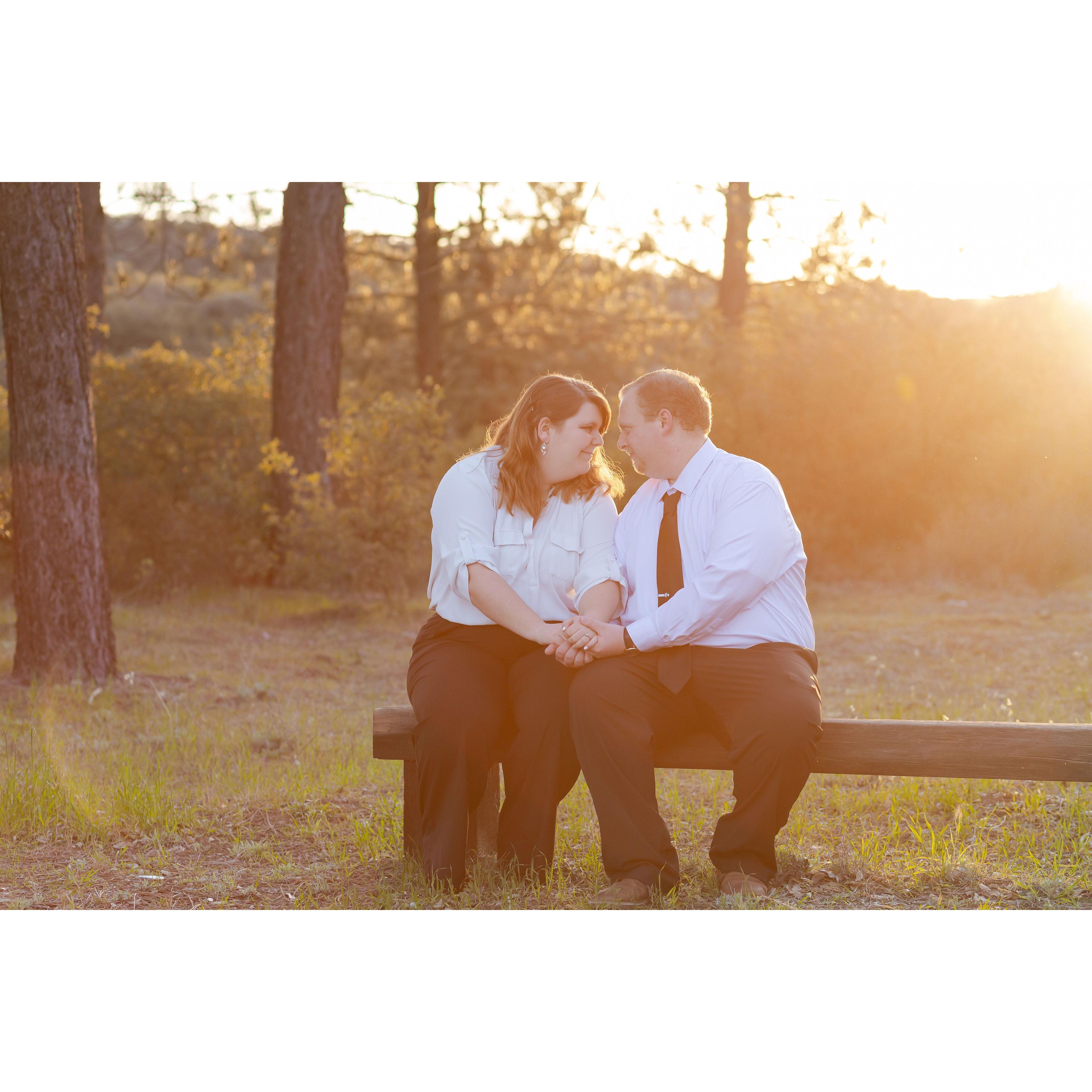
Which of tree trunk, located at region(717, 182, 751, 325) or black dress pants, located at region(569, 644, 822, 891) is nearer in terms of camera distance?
black dress pants, located at region(569, 644, 822, 891)

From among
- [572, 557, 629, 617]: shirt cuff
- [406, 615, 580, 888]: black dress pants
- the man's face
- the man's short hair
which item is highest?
the man's short hair

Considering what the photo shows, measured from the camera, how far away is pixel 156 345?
1243cm

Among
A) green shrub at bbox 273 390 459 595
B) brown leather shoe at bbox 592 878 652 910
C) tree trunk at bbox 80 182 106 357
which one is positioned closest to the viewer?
brown leather shoe at bbox 592 878 652 910

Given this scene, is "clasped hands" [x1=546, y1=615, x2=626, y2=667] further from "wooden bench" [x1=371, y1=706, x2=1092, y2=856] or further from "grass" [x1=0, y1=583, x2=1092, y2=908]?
"grass" [x1=0, y1=583, x2=1092, y2=908]

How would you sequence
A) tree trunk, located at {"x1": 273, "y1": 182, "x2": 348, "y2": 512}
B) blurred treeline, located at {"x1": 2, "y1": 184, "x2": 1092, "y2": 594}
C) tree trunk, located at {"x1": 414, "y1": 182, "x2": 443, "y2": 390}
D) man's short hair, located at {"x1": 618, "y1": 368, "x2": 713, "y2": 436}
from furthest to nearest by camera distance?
tree trunk, located at {"x1": 414, "y1": 182, "x2": 443, "y2": 390} → tree trunk, located at {"x1": 273, "y1": 182, "x2": 348, "y2": 512} → blurred treeline, located at {"x1": 2, "y1": 184, "x2": 1092, "y2": 594} → man's short hair, located at {"x1": 618, "y1": 368, "x2": 713, "y2": 436}

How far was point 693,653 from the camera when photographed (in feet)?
11.8

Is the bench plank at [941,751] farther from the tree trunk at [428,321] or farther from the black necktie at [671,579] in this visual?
the tree trunk at [428,321]

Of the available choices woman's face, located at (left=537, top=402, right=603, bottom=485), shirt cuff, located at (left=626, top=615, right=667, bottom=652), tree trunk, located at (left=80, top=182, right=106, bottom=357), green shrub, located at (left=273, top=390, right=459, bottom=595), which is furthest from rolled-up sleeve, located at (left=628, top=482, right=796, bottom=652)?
tree trunk, located at (left=80, top=182, right=106, bottom=357)

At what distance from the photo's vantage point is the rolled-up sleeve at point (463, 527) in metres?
3.69

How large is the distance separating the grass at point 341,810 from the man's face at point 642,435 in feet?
4.18

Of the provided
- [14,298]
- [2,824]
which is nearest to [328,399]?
[14,298]

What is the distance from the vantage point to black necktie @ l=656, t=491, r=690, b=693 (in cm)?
354

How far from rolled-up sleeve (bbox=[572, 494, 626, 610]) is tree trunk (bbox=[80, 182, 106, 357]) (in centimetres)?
923

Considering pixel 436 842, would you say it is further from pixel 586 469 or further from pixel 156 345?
pixel 156 345
